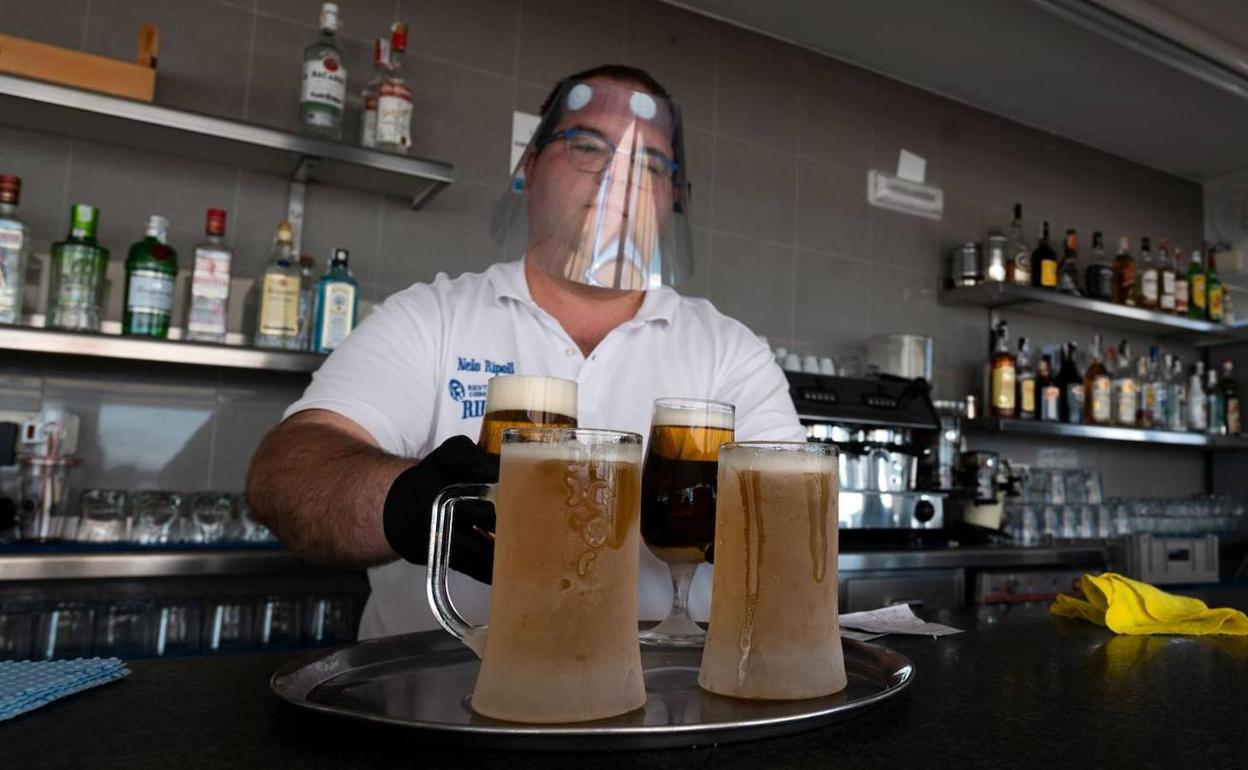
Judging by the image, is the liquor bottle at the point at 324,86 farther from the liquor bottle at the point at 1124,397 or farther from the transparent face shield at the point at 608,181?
the liquor bottle at the point at 1124,397

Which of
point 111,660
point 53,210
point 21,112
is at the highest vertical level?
point 21,112

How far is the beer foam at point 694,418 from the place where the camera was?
742 millimetres

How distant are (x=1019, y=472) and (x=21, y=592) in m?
3.13

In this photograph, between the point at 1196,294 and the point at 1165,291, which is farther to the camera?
the point at 1196,294

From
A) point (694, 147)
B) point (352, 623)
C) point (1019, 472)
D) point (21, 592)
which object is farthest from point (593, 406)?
point (1019, 472)

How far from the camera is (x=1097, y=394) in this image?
3.41 meters

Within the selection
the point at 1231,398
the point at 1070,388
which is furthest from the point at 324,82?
the point at 1231,398

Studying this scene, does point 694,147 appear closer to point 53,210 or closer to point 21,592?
point 53,210

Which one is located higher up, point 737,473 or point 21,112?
point 21,112

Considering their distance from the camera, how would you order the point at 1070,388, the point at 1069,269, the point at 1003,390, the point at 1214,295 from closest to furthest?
1. the point at 1003,390
2. the point at 1070,388
3. the point at 1069,269
4. the point at 1214,295

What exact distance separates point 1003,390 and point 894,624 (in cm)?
252

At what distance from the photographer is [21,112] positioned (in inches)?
73.4

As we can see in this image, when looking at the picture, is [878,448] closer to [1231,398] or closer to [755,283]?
[755,283]

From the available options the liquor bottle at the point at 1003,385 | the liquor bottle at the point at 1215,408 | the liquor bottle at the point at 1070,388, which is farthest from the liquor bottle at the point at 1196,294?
the liquor bottle at the point at 1003,385
